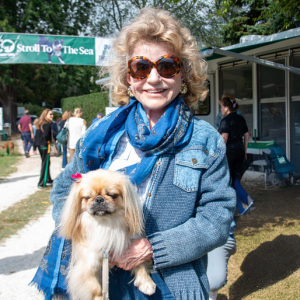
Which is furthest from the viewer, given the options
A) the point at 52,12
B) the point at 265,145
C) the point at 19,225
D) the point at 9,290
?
the point at 52,12

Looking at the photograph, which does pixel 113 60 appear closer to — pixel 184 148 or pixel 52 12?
pixel 184 148

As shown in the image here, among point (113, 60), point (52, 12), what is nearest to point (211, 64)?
point (113, 60)

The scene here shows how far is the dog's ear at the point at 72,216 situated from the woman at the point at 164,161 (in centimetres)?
18

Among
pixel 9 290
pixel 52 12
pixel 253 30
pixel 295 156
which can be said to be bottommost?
pixel 9 290

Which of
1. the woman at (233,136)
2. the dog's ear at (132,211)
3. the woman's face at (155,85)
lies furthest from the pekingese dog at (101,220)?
the woman at (233,136)

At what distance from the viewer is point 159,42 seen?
1822mm

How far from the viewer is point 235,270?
478 cm

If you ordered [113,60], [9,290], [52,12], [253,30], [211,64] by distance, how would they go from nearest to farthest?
[113,60] → [9,290] → [211,64] → [253,30] → [52,12]

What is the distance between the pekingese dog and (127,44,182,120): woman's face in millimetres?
406

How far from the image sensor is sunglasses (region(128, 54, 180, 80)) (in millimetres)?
1789

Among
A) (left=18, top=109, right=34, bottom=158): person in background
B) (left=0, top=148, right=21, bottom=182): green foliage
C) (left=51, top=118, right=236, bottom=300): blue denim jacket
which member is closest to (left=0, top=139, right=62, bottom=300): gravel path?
(left=51, top=118, right=236, bottom=300): blue denim jacket

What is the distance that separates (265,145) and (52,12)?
25.6 meters

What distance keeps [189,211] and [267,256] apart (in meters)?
3.93

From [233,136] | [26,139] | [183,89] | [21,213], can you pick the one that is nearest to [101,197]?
[183,89]
